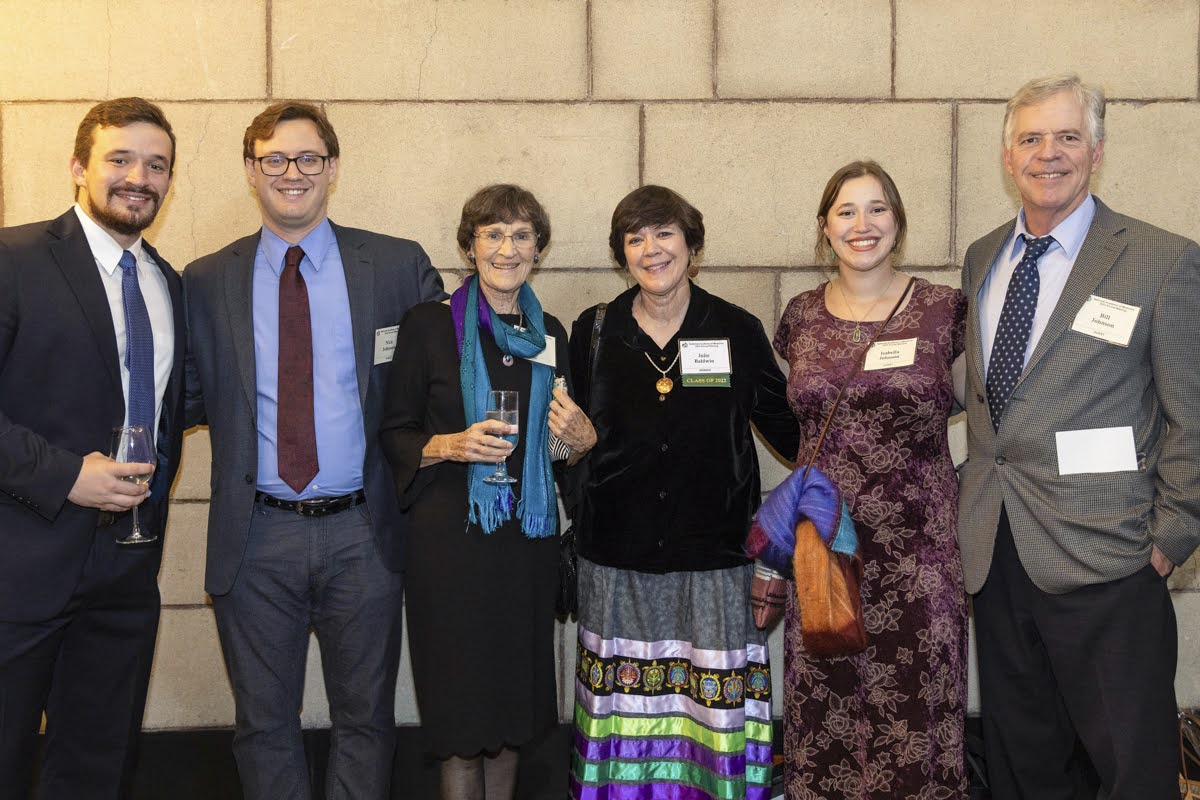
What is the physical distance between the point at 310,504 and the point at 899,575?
169 cm

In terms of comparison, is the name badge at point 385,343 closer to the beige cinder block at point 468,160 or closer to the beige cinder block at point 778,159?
the beige cinder block at point 468,160

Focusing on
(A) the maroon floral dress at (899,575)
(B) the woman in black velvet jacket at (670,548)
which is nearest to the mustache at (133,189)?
(B) the woman in black velvet jacket at (670,548)

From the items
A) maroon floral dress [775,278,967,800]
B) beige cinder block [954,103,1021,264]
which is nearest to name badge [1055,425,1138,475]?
maroon floral dress [775,278,967,800]

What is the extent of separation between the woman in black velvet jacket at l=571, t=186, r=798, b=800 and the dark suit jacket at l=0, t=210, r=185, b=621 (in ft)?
4.54

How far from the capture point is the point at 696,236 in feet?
9.84

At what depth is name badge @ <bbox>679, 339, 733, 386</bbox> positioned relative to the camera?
291 centimetres

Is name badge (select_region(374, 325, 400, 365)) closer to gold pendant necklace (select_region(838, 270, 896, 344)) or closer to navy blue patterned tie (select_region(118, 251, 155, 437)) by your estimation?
navy blue patterned tie (select_region(118, 251, 155, 437))

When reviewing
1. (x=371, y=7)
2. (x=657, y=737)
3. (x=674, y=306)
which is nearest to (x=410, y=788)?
(x=657, y=737)

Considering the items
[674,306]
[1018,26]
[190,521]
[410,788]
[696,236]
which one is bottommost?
[410,788]

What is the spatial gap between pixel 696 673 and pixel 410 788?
1.42m

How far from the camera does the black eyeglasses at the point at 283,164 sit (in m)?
2.84

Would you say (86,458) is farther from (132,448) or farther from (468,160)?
(468,160)

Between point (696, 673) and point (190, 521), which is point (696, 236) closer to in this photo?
point (696, 673)

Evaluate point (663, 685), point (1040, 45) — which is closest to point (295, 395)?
point (663, 685)
